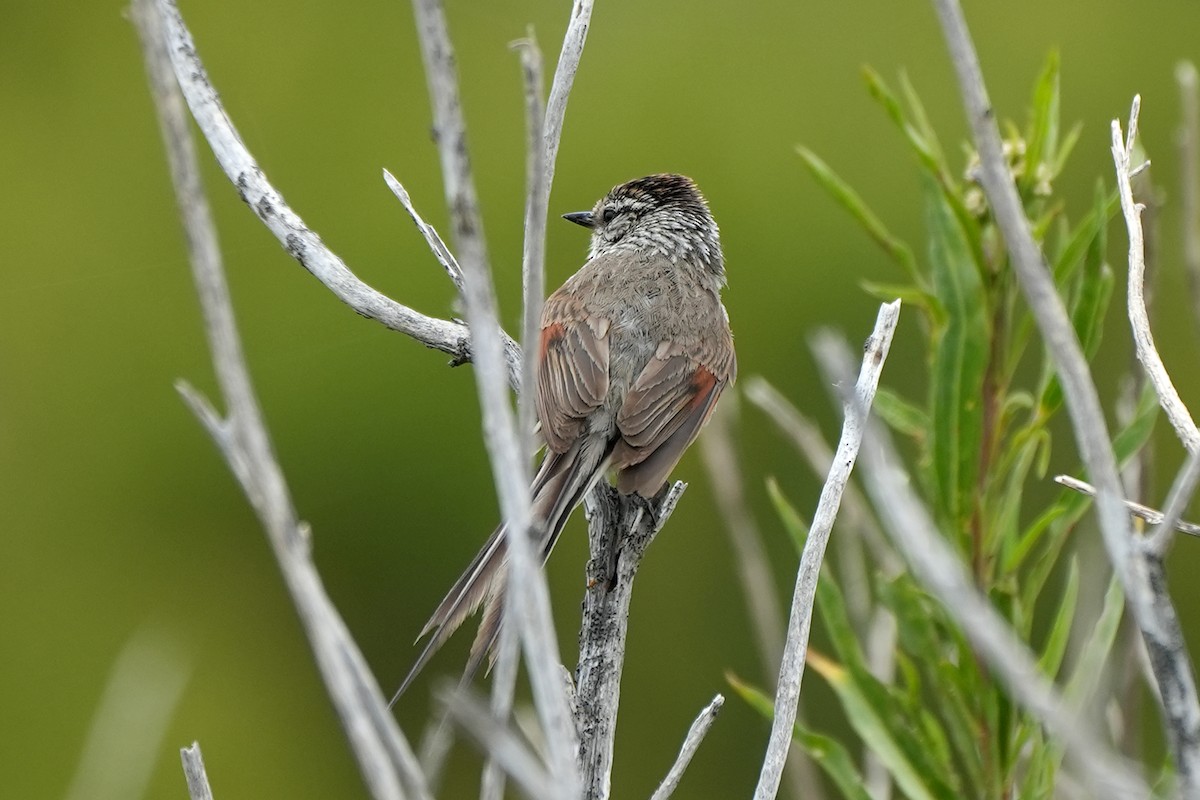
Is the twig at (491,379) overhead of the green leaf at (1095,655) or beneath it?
overhead

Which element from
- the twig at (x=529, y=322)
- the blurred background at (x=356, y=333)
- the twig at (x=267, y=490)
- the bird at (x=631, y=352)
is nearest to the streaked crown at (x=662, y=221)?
the bird at (x=631, y=352)

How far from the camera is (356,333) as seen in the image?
23.8ft

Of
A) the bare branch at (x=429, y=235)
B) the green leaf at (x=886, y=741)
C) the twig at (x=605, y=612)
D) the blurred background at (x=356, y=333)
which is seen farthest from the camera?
the blurred background at (x=356, y=333)

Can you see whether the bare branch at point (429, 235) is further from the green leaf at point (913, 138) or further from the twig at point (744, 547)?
the green leaf at point (913, 138)

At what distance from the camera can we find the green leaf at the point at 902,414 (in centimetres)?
294

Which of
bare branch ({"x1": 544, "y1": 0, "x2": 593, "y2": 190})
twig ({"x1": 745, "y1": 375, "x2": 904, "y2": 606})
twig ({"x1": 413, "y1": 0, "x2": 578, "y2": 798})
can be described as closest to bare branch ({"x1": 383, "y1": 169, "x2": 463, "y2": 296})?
bare branch ({"x1": 544, "y1": 0, "x2": 593, "y2": 190})

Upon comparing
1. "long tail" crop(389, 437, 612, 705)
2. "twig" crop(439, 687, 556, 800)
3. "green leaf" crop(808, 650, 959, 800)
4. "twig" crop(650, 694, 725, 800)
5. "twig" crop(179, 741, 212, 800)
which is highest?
"twig" crop(439, 687, 556, 800)

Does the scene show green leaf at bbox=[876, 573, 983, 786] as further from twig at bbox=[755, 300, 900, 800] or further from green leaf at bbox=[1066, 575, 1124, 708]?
twig at bbox=[755, 300, 900, 800]

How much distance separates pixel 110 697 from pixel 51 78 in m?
6.72

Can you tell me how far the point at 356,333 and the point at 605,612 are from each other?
193 inches

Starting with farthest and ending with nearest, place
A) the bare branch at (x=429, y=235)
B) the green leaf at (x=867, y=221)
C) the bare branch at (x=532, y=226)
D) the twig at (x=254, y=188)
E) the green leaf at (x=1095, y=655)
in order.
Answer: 1. the bare branch at (x=429, y=235)
2. the green leaf at (x=867, y=221)
3. the twig at (x=254, y=188)
4. the green leaf at (x=1095, y=655)
5. the bare branch at (x=532, y=226)

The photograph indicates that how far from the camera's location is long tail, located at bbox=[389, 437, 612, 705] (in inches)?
88.9

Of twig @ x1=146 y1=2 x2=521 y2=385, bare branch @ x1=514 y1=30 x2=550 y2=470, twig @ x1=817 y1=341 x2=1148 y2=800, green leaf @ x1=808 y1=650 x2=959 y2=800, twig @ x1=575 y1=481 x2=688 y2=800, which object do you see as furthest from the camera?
green leaf @ x1=808 y1=650 x2=959 y2=800

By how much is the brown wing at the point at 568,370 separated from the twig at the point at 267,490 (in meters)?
2.24
